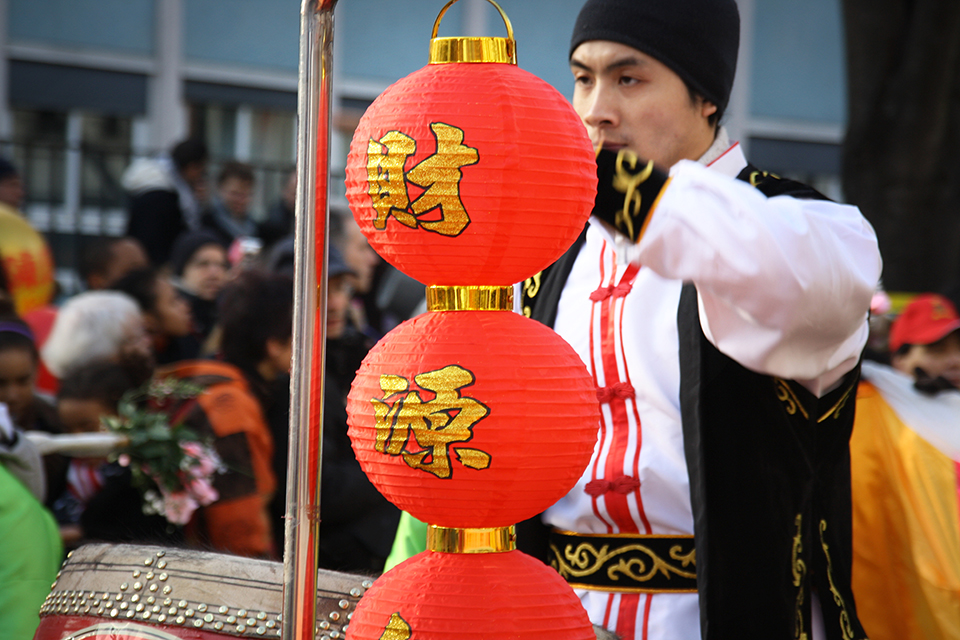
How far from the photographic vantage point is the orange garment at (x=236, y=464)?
298 centimetres

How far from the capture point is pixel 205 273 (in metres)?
4.73

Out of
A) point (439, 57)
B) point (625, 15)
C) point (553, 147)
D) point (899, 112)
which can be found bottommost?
point (553, 147)

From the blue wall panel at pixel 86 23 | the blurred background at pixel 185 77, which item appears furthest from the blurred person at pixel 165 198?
the blue wall panel at pixel 86 23

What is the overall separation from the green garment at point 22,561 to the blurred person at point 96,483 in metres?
0.53


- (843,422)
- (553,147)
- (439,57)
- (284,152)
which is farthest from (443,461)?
(284,152)

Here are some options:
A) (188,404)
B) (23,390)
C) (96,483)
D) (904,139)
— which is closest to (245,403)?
(188,404)

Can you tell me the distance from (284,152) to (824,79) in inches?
226

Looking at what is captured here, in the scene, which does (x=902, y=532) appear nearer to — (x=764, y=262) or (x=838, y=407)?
(x=838, y=407)

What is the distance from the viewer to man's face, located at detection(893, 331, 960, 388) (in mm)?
4539

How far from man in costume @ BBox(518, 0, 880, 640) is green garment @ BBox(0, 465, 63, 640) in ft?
3.15

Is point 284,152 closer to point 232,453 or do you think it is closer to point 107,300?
point 107,300

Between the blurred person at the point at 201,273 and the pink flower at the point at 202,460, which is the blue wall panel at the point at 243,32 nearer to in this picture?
the blurred person at the point at 201,273

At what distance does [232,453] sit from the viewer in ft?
9.93

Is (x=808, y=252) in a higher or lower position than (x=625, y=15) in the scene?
lower
